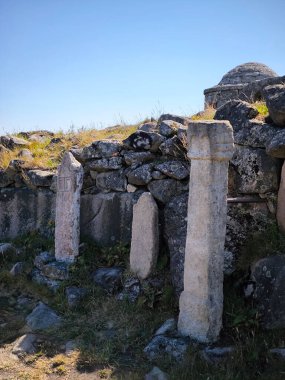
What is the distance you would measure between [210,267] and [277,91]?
2.60m

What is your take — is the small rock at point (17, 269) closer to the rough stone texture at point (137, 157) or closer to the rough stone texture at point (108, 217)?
the rough stone texture at point (108, 217)

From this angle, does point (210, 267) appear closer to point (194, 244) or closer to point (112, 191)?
point (194, 244)

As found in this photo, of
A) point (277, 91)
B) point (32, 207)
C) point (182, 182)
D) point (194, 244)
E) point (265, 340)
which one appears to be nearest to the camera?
point (265, 340)

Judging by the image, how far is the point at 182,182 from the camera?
6316 millimetres

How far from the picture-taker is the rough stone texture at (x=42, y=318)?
568cm

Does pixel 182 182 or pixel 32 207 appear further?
pixel 32 207

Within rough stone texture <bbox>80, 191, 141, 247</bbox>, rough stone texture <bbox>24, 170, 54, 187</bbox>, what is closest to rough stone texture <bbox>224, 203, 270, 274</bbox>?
rough stone texture <bbox>80, 191, 141, 247</bbox>

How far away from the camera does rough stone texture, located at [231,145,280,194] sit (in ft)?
18.0

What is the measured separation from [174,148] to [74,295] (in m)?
2.66

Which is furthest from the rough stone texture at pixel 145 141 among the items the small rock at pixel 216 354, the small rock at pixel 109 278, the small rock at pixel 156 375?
the small rock at pixel 156 375

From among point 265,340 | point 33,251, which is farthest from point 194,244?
point 33,251

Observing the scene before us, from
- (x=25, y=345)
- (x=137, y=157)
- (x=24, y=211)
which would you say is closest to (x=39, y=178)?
(x=24, y=211)

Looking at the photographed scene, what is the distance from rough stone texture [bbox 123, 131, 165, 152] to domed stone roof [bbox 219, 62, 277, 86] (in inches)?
202

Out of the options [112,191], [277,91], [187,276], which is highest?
[277,91]
